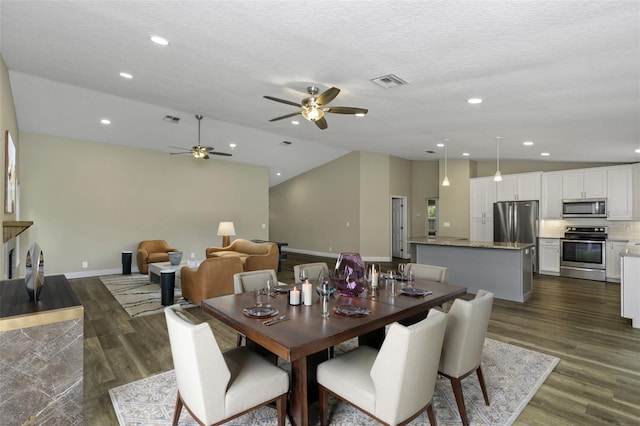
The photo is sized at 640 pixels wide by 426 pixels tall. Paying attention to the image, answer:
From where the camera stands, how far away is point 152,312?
4.54 meters

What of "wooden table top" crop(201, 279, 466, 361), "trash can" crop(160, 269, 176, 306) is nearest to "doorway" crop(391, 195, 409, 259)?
"trash can" crop(160, 269, 176, 306)

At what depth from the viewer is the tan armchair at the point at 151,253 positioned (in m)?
7.12

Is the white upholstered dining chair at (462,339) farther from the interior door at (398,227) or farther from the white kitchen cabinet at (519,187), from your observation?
the interior door at (398,227)

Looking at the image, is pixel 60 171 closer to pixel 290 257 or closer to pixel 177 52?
pixel 177 52

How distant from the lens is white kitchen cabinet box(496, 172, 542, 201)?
7445 mm

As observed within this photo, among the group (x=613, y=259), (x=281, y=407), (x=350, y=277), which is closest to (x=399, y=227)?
(x=613, y=259)

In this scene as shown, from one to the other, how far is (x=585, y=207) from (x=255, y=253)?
7071mm

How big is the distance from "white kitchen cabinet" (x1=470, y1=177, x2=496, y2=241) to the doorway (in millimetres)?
2247

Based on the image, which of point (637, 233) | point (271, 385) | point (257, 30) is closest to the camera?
point (271, 385)

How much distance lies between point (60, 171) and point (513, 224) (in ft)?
33.2

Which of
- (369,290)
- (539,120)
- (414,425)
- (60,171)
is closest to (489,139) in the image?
(539,120)

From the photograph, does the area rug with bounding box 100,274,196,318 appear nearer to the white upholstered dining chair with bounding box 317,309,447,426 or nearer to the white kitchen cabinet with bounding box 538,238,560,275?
the white upholstered dining chair with bounding box 317,309,447,426

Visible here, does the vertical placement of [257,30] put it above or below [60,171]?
above

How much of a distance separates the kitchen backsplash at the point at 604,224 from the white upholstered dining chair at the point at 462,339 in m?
6.68
